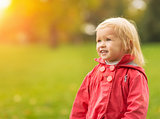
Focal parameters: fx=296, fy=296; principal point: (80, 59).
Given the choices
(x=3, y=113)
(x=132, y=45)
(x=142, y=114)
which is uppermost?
(x=132, y=45)

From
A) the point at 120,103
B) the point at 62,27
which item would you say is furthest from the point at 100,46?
the point at 62,27

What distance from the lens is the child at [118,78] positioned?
2.62 m

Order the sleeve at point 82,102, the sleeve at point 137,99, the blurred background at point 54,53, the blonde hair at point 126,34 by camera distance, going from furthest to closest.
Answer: the blurred background at point 54,53, the sleeve at point 82,102, the blonde hair at point 126,34, the sleeve at point 137,99

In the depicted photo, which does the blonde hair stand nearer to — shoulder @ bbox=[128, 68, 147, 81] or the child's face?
the child's face

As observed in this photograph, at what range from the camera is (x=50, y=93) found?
8.02 metres

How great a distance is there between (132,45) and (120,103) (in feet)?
1.86

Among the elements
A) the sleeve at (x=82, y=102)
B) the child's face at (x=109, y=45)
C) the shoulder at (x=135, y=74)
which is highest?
the child's face at (x=109, y=45)

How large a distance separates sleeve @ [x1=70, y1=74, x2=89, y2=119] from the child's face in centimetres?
37

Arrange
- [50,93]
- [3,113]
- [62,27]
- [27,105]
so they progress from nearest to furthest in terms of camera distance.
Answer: [3,113] < [27,105] < [50,93] < [62,27]

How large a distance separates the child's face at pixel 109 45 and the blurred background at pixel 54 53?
299 cm

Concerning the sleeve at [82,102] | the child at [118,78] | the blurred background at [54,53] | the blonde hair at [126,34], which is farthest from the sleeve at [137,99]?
the blurred background at [54,53]

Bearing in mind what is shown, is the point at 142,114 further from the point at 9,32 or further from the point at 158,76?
the point at 9,32

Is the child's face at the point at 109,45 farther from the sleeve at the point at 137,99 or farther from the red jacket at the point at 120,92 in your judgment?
the sleeve at the point at 137,99

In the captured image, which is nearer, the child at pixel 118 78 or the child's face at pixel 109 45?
the child at pixel 118 78
